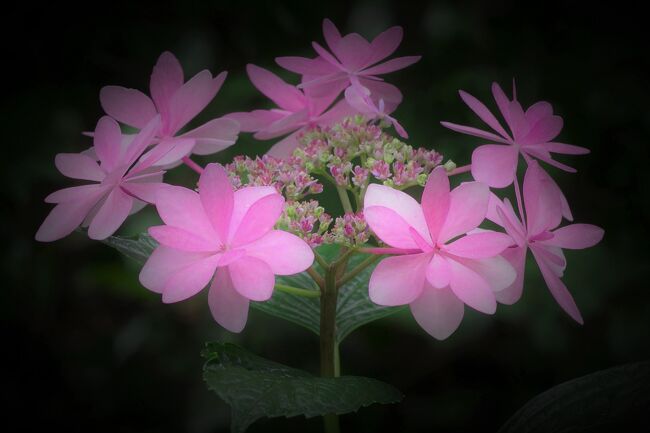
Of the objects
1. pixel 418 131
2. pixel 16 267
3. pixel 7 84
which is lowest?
pixel 16 267

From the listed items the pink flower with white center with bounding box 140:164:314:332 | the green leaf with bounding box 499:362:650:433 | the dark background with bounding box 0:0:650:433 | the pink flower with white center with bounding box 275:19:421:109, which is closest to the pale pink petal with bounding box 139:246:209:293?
the pink flower with white center with bounding box 140:164:314:332

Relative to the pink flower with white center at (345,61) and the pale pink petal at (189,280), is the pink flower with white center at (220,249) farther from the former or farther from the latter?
the pink flower with white center at (345,61)

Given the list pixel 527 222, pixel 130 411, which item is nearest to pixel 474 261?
pixel 527 222

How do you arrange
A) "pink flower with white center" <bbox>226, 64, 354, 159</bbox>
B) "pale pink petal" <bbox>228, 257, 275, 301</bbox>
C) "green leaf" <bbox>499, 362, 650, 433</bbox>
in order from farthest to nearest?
"pink flower with white center" <bbox>226, 64, 354, 159</bbox>, "green leaf" <bbox>499, 362, 650, 433</bbox>, "pale pink petal" <bbox>228, 257, 275, 301</bbox>

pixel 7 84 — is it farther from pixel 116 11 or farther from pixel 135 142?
pixel 135 142

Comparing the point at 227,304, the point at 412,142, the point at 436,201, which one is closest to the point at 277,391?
the point at 227,304

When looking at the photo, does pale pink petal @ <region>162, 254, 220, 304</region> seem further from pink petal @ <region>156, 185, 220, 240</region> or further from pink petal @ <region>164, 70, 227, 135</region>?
pink petal @ <region>164, 70, 227, 135</region>
